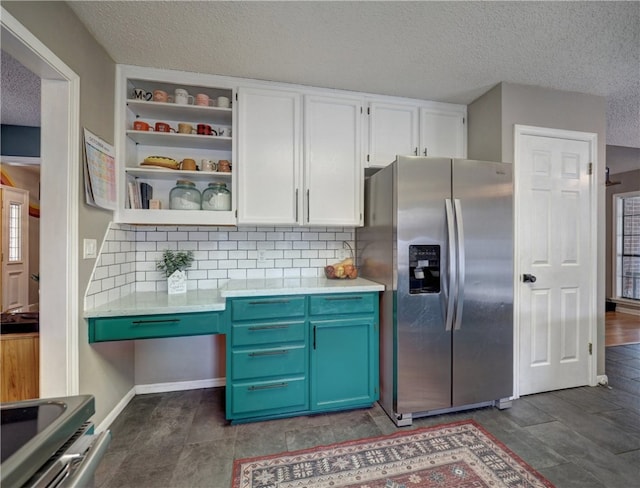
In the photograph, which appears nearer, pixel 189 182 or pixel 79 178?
pixel 79 178

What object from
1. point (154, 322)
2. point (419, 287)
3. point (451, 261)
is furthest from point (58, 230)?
point (451, 261)

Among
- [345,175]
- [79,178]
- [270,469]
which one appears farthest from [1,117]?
[270,469]

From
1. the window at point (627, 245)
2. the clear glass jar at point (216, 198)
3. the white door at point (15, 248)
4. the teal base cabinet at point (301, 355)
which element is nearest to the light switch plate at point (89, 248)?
the clear glass jar at point (216, 198)

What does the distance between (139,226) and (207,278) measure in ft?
2.28

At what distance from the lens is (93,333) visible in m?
1.77

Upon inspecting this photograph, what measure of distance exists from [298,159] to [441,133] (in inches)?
53.2

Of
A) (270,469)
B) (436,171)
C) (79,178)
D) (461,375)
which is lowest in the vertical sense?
(270,469)

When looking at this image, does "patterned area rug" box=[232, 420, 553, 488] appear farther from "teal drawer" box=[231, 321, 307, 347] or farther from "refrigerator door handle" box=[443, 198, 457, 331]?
"refrigerator door handle" box=[443, 198, 457, 331]

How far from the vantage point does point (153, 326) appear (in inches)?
72.3

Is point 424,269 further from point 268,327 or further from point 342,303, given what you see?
point 268,327

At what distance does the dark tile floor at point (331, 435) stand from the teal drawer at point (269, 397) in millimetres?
104

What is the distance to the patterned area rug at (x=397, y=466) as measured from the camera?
4.98ft

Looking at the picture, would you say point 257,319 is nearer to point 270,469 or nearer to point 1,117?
point 270,469

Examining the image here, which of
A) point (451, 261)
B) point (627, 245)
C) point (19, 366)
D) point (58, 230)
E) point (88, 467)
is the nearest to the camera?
point (88, 467)
